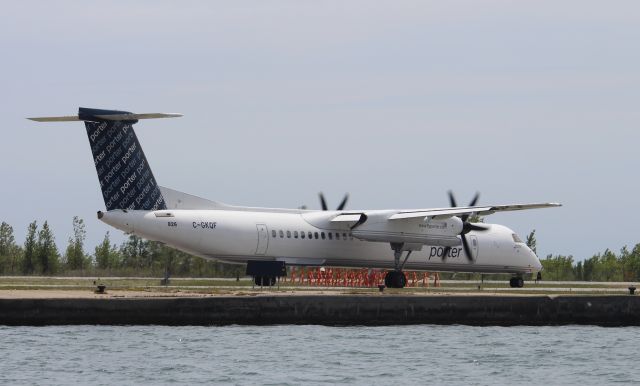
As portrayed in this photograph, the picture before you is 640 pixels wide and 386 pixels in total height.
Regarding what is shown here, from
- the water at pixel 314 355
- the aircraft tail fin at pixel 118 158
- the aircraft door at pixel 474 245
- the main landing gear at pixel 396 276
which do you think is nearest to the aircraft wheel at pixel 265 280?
the main landing gear at pixel 396 276

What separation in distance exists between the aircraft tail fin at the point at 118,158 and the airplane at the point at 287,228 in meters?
0.04

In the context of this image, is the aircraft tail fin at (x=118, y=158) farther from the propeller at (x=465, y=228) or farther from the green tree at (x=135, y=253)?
the green tree at (x=135, y=253)

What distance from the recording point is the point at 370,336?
39750mm

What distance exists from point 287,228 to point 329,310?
14737 millimetres

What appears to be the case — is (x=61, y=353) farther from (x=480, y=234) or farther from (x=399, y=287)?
(x=480, y=234)

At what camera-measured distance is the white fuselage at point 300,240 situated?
170 ft

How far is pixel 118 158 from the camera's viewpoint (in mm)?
50625

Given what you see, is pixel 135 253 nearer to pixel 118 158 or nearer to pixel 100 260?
pixel 100 260

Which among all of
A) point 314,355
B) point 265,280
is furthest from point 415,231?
point 314,355

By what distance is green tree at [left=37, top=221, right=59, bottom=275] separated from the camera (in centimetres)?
7981

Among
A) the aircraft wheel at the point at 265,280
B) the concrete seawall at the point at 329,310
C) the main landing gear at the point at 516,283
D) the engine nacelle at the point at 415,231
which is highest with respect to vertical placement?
the engine nacelle at the point at 415,231

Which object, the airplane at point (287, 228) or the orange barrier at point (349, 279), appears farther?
the orange barrier at point (349, 279)

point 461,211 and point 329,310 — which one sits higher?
point 461,211

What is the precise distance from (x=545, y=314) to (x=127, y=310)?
1414 centimetres
